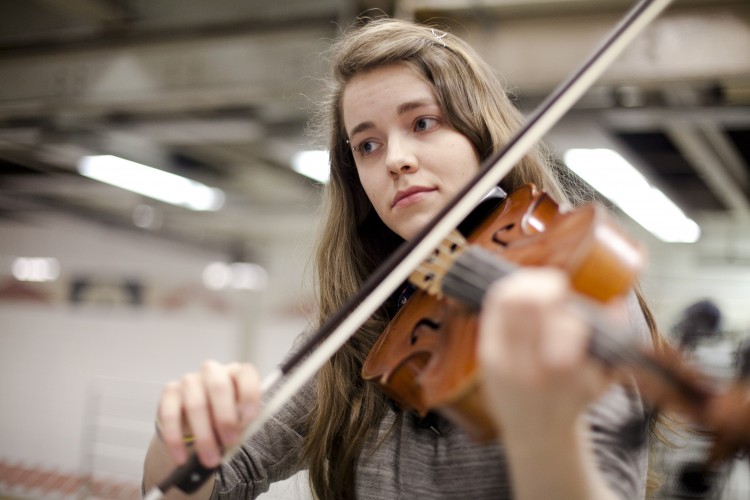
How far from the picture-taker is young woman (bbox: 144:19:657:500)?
1.82ft

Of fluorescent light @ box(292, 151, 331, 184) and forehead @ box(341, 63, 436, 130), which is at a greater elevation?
fluorescent light @ box(292, 151, 331, 184)

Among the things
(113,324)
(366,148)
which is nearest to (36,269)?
(113,324)

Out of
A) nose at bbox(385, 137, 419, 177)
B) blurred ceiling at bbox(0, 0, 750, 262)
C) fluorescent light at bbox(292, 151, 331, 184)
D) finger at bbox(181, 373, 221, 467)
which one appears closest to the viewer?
finger at bbox(181, 373, 221, 467)

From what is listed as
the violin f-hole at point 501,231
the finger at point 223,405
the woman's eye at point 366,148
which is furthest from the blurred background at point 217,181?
the finger at point 223,405

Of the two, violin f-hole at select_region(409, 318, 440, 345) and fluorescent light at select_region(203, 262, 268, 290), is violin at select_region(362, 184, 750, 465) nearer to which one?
violin f-hole at select_region(409, 318, 440, 345)

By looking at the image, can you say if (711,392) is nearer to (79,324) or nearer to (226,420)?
(226,420)

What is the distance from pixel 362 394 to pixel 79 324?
7.21 meters

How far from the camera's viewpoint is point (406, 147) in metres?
1.01

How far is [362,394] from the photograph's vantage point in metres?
1.06

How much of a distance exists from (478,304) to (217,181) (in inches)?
208

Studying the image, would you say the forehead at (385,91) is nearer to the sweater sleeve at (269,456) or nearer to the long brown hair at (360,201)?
the long brown hair at (360,201)

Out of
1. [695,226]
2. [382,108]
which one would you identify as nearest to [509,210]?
[382,108]

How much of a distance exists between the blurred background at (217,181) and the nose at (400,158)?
43 centimetres

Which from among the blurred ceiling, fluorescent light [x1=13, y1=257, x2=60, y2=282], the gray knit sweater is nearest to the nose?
the gray knit sweater
